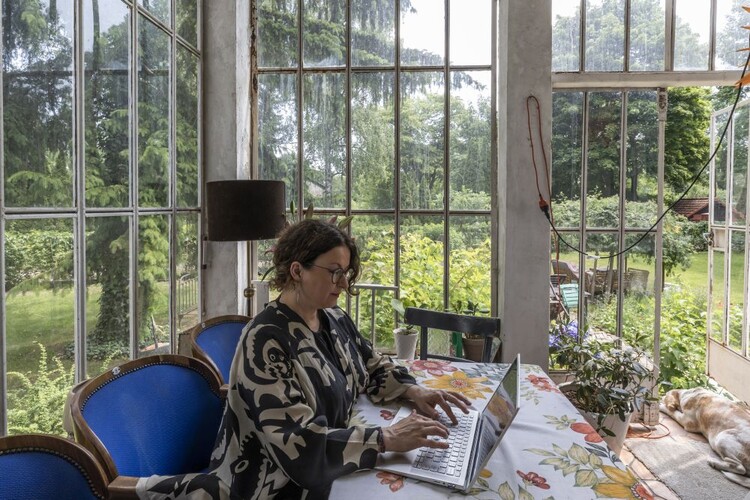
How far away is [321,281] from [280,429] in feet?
1.51

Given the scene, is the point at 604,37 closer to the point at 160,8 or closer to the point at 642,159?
the point at 642,159

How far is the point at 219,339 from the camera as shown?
82.4 inches

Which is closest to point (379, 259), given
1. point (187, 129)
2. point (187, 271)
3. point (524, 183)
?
point (524, 183)

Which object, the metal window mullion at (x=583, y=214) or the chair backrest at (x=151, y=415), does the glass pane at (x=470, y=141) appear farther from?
the chair backrest at (x=151, y=415)

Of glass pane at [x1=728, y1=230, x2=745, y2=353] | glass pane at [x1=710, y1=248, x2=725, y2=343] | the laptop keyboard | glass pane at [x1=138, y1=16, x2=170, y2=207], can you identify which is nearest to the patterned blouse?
the laptop keyboard

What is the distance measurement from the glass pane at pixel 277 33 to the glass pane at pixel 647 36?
7.30 ft

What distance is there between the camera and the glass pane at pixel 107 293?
6.93 feet

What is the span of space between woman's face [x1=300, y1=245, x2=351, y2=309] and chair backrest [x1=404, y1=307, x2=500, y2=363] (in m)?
0.88

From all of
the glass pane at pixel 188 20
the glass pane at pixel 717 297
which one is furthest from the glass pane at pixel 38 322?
the glass pane at pixel 717 297

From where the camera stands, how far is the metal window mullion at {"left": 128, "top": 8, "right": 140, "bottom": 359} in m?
2.39

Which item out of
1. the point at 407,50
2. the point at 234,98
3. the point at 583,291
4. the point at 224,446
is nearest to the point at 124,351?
the point at 224,446

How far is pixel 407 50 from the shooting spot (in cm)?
333

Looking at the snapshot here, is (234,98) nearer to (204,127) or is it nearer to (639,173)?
(204,127)

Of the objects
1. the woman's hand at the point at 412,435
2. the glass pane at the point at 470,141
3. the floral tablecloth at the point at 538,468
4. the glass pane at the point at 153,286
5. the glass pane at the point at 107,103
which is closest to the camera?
the floral tablecloth at the point at 538,468
